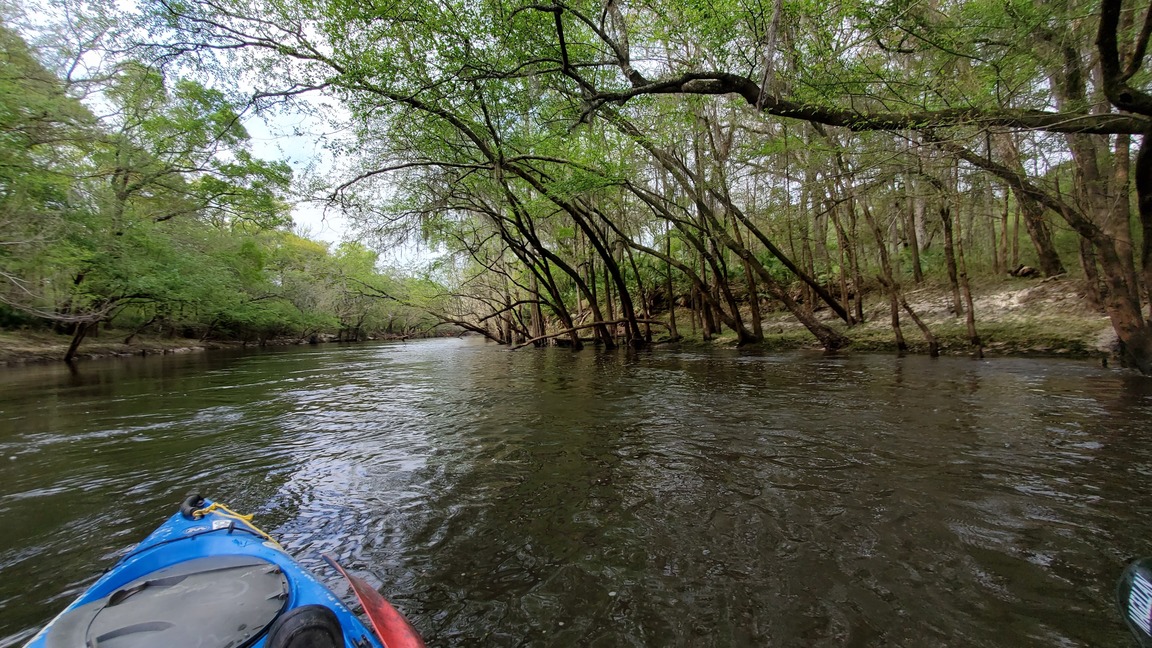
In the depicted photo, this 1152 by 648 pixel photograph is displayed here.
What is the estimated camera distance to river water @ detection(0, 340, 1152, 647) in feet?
6.96

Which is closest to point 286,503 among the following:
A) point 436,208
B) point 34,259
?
point 436,208

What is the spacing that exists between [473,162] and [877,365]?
12447 millimetres

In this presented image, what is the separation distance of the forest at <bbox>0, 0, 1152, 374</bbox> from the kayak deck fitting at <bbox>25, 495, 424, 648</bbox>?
17.4ft

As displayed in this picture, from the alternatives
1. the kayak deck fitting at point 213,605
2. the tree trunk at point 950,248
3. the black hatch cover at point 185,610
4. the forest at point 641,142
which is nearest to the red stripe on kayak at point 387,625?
the kayak deck fitting at point 213,605

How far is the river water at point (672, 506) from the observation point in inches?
83.5

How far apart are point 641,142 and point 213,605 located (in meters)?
12.1

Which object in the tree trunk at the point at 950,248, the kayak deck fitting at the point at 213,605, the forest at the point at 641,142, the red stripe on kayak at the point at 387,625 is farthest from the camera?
the tree trunk at the point at 950,248

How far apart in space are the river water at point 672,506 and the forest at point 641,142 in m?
3.79

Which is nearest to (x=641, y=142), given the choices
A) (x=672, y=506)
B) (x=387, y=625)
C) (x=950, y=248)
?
(x=950, y=248)

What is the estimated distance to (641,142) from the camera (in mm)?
11539

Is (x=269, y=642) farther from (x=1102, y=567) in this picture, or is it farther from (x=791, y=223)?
(x=791, y=223)

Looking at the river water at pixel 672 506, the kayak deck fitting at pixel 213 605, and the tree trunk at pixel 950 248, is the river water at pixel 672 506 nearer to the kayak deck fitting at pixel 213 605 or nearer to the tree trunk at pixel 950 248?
the kayak deck fitting at pixel 213 605

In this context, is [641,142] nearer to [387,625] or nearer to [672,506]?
[672,506]

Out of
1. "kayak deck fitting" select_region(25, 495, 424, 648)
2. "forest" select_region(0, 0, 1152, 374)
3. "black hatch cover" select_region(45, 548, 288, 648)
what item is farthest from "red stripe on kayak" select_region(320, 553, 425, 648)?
"forest" select_region(0, 0, 1152, 374)
